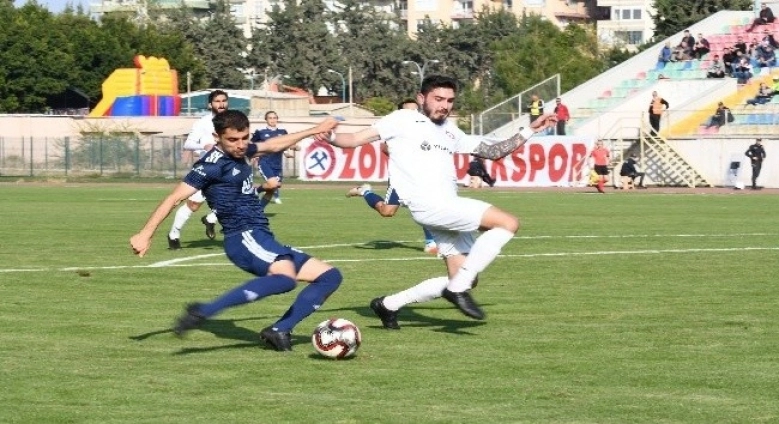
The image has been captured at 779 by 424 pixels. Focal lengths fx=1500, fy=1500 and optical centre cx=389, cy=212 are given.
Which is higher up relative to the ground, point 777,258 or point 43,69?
point 43,69

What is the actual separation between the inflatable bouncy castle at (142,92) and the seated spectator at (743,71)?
110 feet

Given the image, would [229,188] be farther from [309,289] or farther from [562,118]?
[562,118]

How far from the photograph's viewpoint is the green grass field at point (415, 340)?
8.66 m

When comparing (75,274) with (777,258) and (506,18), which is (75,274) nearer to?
(777,258)

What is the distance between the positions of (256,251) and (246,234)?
15cm

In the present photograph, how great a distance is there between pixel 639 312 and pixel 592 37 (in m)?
94.2

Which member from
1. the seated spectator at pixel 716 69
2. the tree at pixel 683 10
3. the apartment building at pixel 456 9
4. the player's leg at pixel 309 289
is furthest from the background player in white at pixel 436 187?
the apartment building at pixel 456 9

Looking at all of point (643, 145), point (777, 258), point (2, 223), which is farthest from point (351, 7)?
point (777, 258)

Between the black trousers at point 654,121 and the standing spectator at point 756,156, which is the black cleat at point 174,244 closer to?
the standing spectator at point 756,156

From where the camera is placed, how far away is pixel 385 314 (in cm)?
1228

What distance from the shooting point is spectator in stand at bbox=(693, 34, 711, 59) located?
60.4 meters

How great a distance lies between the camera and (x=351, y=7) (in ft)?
407

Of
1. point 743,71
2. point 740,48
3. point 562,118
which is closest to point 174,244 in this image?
point 562,118

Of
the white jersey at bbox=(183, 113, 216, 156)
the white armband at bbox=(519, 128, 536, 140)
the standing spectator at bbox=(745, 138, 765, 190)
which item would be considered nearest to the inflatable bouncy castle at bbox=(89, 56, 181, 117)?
the standing spectator at bbox=(745, 138, 765, 190)
